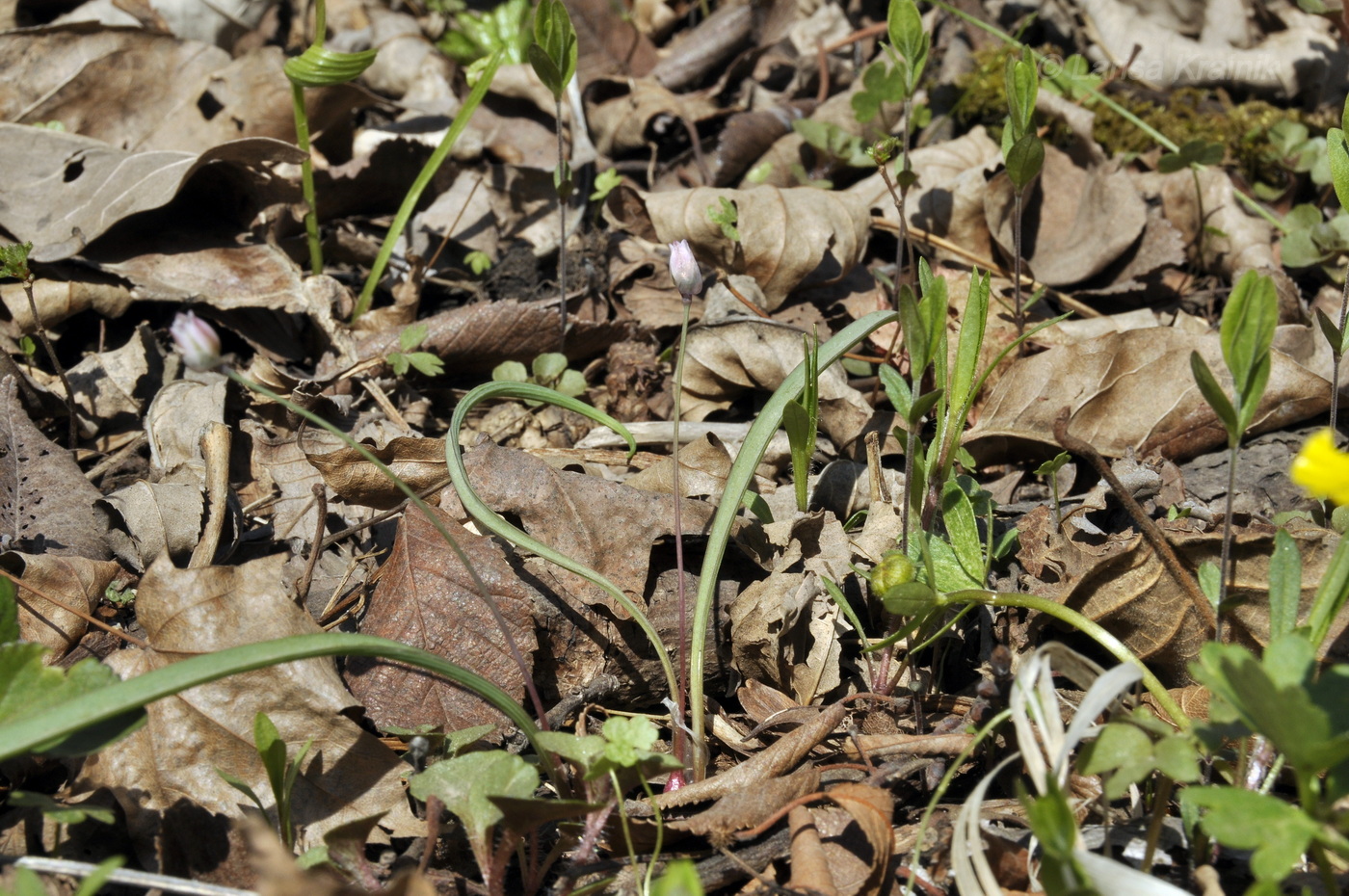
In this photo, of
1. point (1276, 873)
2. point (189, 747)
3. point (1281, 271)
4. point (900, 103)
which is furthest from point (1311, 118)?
point (189, 747)

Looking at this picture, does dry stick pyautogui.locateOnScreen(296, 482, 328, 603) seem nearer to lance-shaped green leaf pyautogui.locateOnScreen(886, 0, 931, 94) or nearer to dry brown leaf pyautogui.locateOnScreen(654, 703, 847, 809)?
dry brown leaf pyautogui.locateOnScreen(654, 703, 847, 809)

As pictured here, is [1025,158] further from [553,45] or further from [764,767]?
[764,767]

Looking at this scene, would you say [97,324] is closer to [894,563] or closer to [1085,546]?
[894,563]

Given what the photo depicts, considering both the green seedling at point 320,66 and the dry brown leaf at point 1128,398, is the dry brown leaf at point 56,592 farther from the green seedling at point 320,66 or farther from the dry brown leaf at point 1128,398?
the dry brown leaf at point 1128,398

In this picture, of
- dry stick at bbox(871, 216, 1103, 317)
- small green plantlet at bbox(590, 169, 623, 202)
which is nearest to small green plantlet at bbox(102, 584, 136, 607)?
small green plantlet at bbox(590, 169, 623, 202)

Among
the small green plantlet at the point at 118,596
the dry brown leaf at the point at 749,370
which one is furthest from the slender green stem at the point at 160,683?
the dry brown leaf at the point at 749,370

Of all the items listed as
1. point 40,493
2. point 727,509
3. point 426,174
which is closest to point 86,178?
point 426,174
